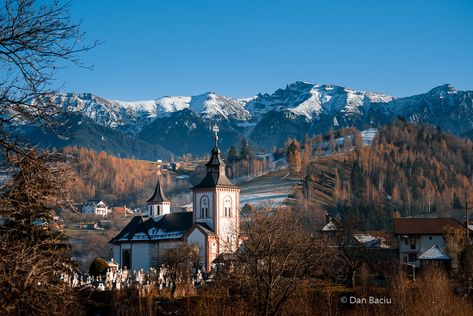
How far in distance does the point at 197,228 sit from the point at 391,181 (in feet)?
314

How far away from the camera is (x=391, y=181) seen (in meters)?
168

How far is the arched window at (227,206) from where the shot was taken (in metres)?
84.1

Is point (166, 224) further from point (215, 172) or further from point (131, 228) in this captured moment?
point (215, 172)

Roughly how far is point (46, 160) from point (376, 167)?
546 ft

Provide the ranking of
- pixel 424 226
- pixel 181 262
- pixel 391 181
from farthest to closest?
pixel 391 181, pixel 424 226, pixel 181 262

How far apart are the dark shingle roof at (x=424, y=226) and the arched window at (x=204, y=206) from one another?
71.6 ft

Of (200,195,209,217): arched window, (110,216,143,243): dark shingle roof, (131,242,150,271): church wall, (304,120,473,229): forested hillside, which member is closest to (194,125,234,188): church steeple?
(200,195,209,217): arched window

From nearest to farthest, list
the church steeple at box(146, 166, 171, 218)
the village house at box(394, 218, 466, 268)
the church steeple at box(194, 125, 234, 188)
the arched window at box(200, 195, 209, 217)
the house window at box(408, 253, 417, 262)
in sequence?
the village house at box(394, 218, 466, 268) → the house window at box(408, 253, 417, 262) → the arched window at box(200, 195, 209, 217) → the church steeple at box(194, 125, 234, 188) → the church steeple at box(146, 166, 171, 218)

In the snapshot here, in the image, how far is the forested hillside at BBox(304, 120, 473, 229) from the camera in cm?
14375

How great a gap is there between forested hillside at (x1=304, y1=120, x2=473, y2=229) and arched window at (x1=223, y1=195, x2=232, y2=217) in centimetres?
4179

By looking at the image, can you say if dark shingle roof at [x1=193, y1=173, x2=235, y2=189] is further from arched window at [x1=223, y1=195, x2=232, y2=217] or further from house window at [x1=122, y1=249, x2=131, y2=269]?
house window at [x1=122, y1=249, x2=131, y2=269]

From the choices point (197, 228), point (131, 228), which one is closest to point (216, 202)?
point (197, 228)

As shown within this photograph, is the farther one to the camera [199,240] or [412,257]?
[199,240]

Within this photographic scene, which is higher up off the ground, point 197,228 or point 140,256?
point 197,228
